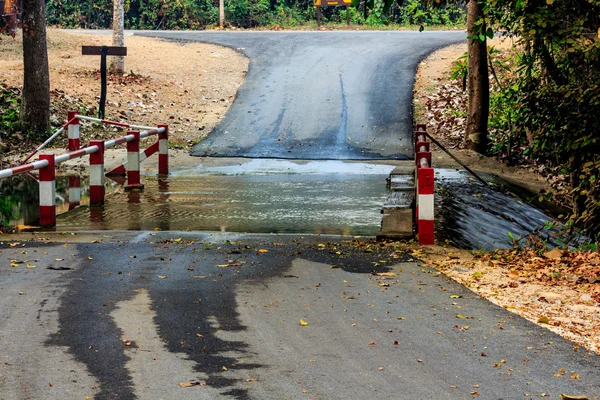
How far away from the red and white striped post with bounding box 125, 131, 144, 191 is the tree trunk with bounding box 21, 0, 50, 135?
6822 millimetres

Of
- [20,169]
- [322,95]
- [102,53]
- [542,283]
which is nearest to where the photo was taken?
[542,283]

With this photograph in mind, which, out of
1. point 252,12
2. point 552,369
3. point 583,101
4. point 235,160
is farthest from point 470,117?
point 252,12

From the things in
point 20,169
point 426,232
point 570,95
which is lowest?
point 426,232

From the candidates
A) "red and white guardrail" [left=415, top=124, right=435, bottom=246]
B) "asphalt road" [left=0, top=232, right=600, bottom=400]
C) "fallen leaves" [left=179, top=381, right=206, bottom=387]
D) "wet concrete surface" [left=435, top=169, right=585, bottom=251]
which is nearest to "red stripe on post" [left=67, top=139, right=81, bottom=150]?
"wet concrete surface" [left=435, top=169, right=585, bottom=251]

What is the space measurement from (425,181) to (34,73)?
545 inches

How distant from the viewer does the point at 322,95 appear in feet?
89.2

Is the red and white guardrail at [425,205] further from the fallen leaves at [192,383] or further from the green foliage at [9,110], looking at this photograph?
the green foliage at [9,110]

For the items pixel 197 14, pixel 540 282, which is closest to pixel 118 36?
pixel 197 14

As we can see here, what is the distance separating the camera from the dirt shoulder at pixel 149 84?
77.4ft

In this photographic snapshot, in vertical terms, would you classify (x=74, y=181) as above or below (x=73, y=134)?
below

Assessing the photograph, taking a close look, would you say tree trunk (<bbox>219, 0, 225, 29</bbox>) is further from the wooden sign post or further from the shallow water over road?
the shallow water over road

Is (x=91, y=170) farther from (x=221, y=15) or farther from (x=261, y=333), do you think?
(x=221, y=15)

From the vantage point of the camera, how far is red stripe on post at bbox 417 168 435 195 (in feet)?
33.8

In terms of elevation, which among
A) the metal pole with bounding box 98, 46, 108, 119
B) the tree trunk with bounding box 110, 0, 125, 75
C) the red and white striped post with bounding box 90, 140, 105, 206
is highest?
the tree trunk with bounding box 110, 0, 125, 75
